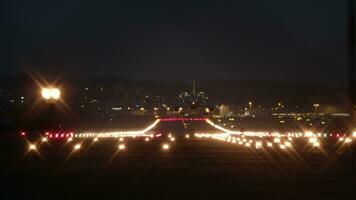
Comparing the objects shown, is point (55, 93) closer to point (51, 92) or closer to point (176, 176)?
point (51, 92)

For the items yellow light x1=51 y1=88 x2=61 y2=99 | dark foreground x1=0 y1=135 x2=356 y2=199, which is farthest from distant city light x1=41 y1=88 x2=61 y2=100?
dark foreground x1=0 y1=135 x2=356 y2=199

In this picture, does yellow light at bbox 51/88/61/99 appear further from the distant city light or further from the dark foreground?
the dark foreground

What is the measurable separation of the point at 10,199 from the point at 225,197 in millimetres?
5521

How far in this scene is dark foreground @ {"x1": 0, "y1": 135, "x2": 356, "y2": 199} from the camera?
1830 centimetres

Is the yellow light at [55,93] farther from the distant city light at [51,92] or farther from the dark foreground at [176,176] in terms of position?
the dark foreground at [176,176]

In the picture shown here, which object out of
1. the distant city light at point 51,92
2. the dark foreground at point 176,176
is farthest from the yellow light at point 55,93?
the dark foreground at point 176,176

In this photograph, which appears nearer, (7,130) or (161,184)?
(161,184)

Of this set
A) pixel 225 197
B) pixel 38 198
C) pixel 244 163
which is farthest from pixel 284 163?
pixel 38 198

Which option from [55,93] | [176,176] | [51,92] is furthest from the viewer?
[55,93]

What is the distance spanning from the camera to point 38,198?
17109 millimetres

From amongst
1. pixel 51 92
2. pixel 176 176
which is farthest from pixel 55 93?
pixel 176 176

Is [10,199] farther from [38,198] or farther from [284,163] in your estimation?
[284,163]

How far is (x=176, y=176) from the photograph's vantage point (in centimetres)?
2406

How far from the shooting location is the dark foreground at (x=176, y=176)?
60.0 ft
